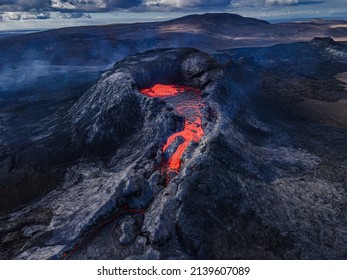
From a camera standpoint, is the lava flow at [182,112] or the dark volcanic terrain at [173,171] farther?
the lava flow at [182,112]

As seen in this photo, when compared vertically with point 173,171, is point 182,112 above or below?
above

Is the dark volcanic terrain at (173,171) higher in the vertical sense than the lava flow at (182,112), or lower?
lower

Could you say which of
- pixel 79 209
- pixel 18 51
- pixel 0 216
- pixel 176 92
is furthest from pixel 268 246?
pixel 18 51

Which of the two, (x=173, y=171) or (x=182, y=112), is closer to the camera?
(x=173, y=171)

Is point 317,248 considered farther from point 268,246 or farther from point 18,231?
point 18,231
